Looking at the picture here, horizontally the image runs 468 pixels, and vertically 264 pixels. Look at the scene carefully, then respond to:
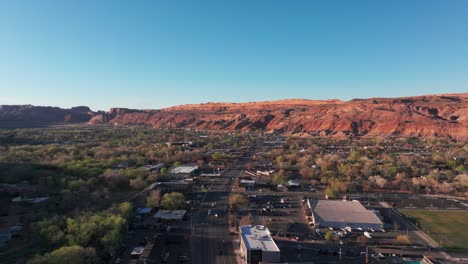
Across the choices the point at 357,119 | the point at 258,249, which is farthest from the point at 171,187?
the point at 357,119

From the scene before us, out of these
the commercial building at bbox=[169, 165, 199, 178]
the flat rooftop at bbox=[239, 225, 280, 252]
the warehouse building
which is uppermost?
the commercial building at bbox=[169, 165, 199, 178]

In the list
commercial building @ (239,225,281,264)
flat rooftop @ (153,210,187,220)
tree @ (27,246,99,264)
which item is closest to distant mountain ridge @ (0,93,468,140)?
flat rooftop @ (153,210,187,220)

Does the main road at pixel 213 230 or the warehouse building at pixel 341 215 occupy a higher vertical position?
the warehouse building at pixel 341 215

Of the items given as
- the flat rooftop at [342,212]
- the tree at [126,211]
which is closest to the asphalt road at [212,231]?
the tree at [126,211]

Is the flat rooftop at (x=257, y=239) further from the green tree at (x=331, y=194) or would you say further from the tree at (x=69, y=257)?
the green tree at (x=331, y=194)

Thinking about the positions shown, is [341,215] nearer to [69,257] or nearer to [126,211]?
[126,211]

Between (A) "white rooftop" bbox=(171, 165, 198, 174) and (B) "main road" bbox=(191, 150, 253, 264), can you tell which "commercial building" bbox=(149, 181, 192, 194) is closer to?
(B) "main road" bbox=(191, 150, 253, 264)
